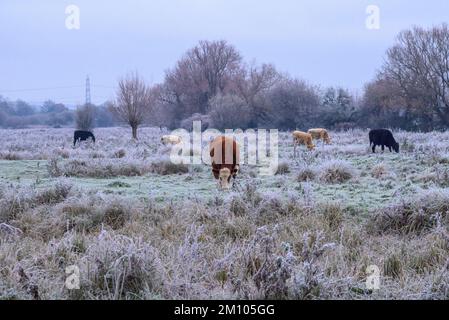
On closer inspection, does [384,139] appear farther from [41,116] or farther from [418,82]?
[41,116]

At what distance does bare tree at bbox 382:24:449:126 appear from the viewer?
3622cm

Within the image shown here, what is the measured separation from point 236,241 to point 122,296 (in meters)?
2.28

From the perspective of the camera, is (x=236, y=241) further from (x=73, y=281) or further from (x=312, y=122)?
(x=312, y=122)

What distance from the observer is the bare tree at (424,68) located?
119 ft

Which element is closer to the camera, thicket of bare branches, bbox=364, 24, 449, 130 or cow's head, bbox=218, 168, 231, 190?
cow's head, bbox=218, 168, 231, 190

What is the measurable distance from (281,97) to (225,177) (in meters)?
34.0

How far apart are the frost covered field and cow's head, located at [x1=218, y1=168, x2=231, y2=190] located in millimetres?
231

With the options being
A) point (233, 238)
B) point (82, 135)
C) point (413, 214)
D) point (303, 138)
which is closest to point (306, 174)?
point (413, 214)

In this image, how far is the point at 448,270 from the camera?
17.2 ft

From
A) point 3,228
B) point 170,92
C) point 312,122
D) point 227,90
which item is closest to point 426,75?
point 312,122

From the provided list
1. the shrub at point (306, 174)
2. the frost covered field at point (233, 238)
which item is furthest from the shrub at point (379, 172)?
the shrub at point (306, 174)

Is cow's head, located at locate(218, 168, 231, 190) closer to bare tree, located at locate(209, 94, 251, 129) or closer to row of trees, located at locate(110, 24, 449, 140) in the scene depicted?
row of trees, located at locate(110, 24, 449, 140)

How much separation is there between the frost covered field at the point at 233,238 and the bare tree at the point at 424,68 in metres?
26.7

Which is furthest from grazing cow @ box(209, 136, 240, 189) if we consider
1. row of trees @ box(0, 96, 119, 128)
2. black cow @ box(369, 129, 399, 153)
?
row of trees @ box(0, 96, 119, 128)
